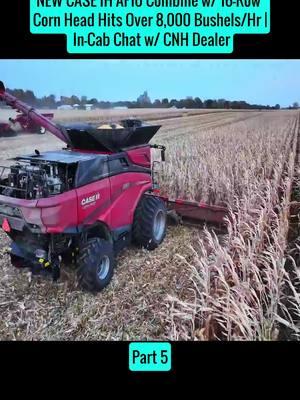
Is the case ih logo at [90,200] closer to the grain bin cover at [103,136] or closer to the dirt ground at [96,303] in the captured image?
the grain bin cover at [103,136]

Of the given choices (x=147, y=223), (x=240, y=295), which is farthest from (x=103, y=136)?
(x=240, y=295)

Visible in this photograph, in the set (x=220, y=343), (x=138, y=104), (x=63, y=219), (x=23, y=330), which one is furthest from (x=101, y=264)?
(x=138, y=104)

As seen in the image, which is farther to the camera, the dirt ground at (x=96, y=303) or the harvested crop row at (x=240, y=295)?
the dirt ground at (x=96, y=303)

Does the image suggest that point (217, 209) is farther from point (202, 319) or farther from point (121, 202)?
point (202, 319)

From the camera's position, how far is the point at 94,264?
2549 millimetres

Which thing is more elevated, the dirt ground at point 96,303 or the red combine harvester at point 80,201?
the red combine harvester at point 80,201

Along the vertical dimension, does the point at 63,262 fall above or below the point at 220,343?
above

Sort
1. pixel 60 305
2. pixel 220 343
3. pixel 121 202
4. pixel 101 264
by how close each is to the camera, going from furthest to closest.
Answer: pixel 121 202
pixel 101 264
pixel 60 305
pixel 220 343

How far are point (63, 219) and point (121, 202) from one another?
0.77m

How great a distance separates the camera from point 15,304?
2.52 m

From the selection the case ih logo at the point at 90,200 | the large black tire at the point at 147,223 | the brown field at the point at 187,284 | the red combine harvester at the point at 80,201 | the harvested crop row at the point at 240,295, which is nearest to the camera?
the harvested crop row at the point at 240,295

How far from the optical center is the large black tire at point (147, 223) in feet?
10.8

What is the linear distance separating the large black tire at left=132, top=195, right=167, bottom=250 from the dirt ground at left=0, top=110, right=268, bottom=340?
154 mm

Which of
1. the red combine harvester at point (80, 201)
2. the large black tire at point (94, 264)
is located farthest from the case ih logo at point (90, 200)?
the large black tire at point (94, 264)
